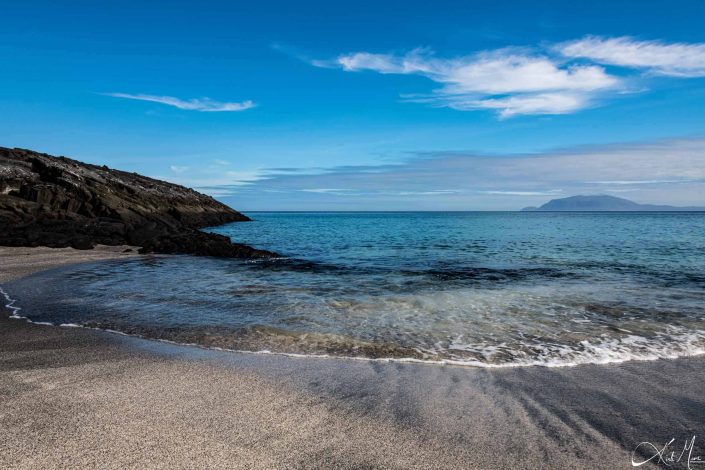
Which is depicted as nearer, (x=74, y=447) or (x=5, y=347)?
(x=74, y=447)

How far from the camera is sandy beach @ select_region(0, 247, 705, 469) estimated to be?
380cm

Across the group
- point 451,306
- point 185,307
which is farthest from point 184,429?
point 451,306

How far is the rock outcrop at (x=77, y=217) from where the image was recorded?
24.8 m

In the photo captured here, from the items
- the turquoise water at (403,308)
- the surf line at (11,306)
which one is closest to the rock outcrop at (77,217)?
the turquoise water at (403,308)

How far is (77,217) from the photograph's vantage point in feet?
105

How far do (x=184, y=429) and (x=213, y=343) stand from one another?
349 centimetres

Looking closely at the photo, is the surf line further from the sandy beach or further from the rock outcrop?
the rock outcrop

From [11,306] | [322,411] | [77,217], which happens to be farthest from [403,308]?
[77,217]

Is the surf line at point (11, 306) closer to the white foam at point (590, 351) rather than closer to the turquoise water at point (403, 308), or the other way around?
the turquoise water at point (403, 308)

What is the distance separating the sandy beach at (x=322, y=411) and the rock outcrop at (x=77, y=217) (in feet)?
59.0

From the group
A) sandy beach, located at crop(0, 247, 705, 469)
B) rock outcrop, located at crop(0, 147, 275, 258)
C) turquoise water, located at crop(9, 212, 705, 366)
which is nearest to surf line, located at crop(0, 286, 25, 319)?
turquoise water, located at crop(9, 212, 705, 366)

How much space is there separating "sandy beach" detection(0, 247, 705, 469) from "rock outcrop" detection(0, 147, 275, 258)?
17978mm

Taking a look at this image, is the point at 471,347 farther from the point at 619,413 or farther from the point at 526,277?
the point at 526,277

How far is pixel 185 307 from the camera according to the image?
416 inches
